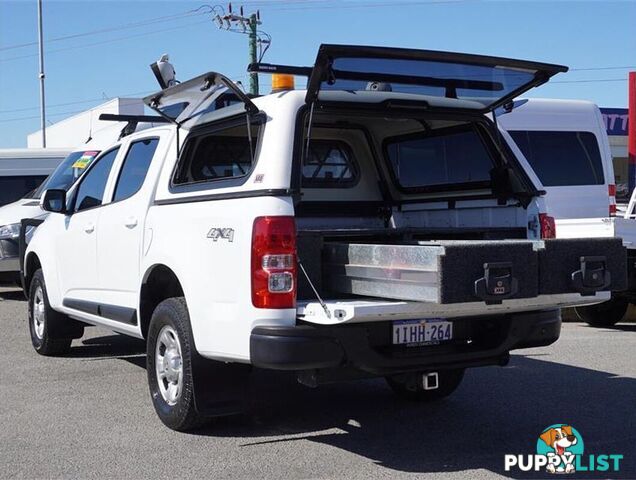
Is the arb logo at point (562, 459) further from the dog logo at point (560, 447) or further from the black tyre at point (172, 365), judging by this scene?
the black tyre at point (172, 365)

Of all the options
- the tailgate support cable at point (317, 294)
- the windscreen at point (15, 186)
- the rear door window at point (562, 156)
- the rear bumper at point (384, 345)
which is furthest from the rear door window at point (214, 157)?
the windscreen at point (15, 186)

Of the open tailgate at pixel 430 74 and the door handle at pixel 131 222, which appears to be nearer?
the open tailgate at pixel 430 74

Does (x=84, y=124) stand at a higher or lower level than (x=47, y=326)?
higher

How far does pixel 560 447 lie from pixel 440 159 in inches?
92.3

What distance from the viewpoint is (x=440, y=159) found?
6.57 meters

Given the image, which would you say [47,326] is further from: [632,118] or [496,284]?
[632,118]

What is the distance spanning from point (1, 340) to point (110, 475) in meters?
5.16

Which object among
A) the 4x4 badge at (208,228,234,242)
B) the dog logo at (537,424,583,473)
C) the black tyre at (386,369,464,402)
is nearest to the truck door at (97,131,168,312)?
the 4x4 badge at (208,228,234,242)

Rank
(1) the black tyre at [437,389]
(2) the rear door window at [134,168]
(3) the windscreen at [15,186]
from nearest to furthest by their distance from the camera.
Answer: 1. (2) the rear door window at [134,168]
2. (1) the black tyre at [437,389]
3. (3) the windscreen at [15,186]

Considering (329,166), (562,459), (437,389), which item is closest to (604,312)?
(437,389)

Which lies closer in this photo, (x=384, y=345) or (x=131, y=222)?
(x=384, y=345)

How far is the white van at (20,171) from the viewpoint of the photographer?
15.6 metres

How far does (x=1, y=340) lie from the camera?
9391 mm

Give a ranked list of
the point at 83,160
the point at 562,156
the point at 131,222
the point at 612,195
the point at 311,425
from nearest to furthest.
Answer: the point at 311,425 < the point at 131,222 < the point at 83,160 < the point at 562,156 < the point at 612,195
